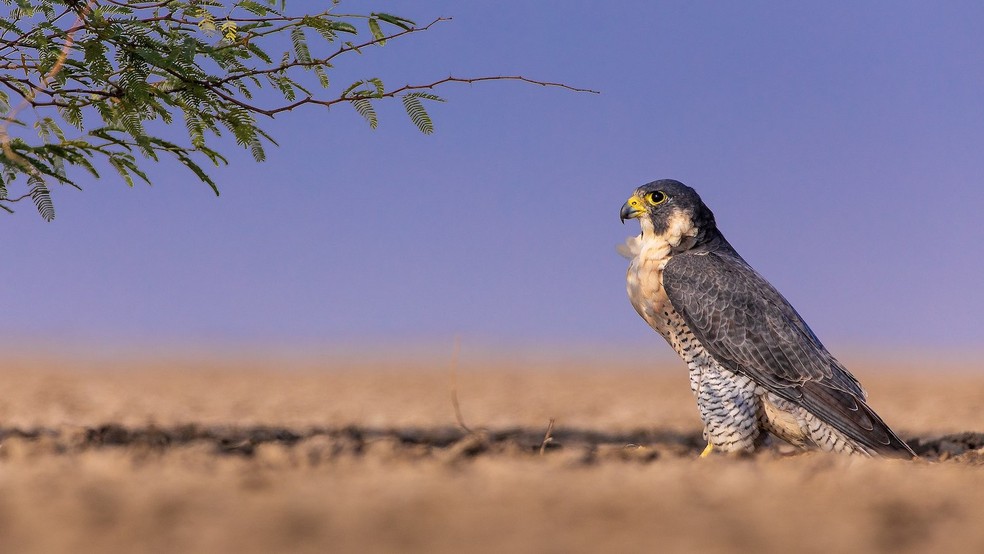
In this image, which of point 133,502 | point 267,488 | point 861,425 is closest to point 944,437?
point 861,425

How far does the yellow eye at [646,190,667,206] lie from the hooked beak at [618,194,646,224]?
3.2 inches

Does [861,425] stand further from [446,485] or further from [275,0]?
[275,0]

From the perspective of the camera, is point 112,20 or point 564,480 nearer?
point 564,480

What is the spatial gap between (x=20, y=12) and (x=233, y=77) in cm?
142

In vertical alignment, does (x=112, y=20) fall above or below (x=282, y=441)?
above

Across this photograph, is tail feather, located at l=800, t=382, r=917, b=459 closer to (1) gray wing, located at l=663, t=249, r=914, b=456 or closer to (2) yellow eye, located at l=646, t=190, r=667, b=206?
(1) gray wing, located at l=663, t=249, r=914, b=456

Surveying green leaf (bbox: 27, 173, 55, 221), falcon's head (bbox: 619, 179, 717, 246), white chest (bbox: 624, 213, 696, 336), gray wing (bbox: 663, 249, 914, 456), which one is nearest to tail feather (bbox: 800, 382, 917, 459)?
gray wing (bbox: 663, 249, 914, 456)

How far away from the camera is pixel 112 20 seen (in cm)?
603

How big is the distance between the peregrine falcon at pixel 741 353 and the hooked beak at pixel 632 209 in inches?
6.9

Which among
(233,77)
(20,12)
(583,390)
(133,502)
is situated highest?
(20,12)

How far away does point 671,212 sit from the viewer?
679 centimetres

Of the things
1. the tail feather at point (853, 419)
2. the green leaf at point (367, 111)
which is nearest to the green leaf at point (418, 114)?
the green leaf at point (367, 111)

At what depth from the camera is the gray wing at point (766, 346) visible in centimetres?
625

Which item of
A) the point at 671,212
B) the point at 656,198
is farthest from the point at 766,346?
the point at 656,198
